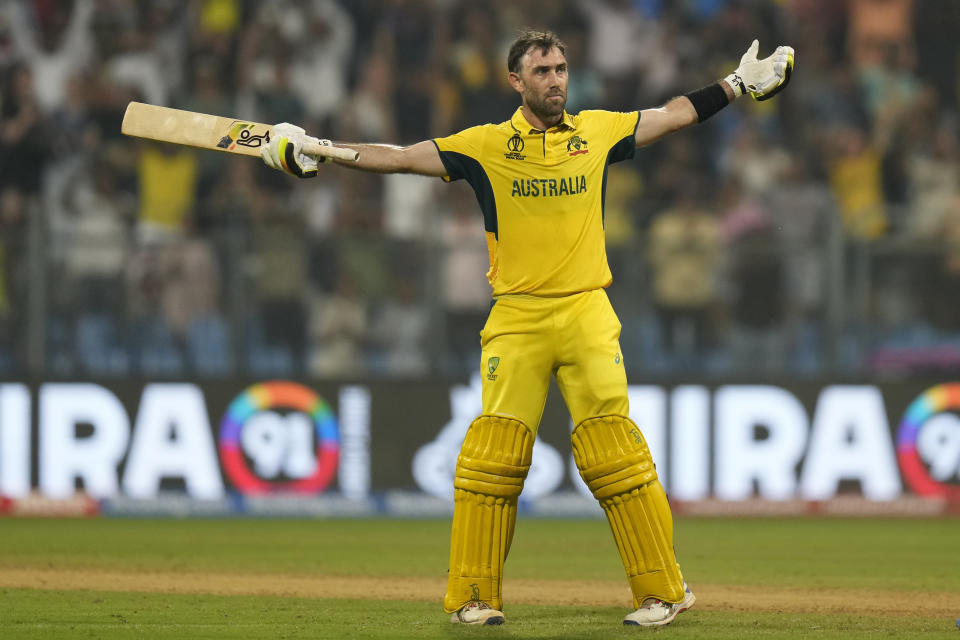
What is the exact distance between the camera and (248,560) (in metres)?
9.85

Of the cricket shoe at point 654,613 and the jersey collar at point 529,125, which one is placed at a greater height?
the jersey collar at point 529,125

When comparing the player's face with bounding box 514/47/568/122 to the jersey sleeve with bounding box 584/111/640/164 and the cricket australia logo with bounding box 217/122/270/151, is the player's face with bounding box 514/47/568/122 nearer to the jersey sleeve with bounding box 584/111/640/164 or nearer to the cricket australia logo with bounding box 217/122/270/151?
the jersey sleeve with bounding box 584/111/640/164

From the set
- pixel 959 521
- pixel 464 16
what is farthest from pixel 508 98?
pixel 959 521

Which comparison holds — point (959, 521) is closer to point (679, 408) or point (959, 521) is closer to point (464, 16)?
point (679, 408)

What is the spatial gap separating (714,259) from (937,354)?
210 cm

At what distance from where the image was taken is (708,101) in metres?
6.88

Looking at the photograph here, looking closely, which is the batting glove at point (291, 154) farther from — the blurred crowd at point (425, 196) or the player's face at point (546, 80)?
the blurred crowd at point (425, 196)

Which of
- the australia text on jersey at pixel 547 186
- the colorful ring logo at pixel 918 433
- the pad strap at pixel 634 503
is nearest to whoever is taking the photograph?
the pad strap at pixel 634 503

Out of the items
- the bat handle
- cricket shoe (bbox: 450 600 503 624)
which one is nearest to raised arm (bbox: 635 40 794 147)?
the bat handle

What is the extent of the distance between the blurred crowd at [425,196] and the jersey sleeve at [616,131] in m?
5.66

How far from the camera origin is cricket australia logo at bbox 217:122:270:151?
6859 mm

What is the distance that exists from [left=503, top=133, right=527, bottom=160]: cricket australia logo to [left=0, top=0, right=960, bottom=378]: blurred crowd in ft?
19.2

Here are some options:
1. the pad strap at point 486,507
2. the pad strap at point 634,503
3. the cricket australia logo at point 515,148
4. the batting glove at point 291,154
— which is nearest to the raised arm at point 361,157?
the batting glove at point 291,154

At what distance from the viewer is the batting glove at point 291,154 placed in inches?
260
